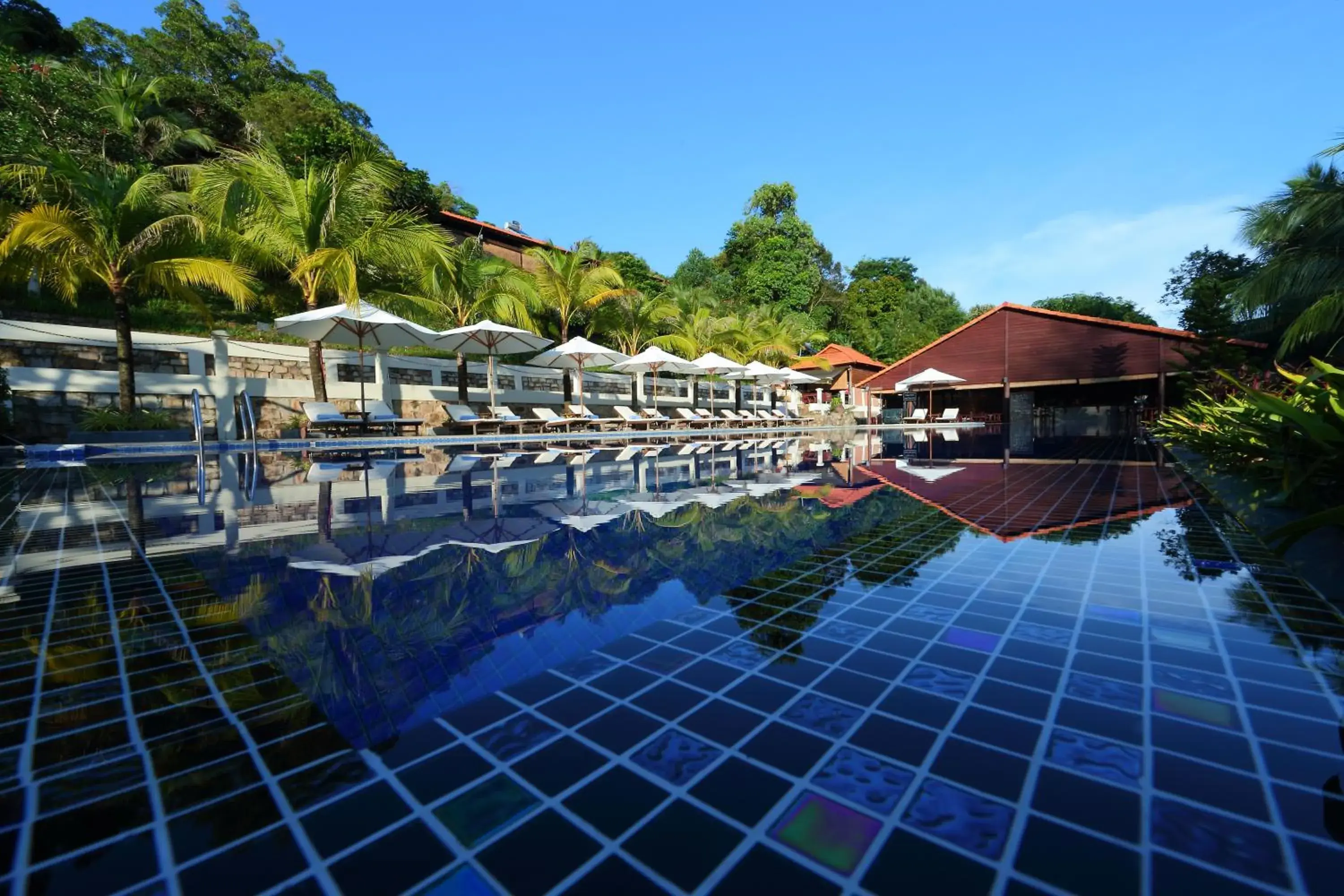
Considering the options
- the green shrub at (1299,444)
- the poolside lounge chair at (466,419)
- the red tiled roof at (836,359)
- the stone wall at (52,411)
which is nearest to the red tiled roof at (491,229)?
the poolside lounge chair at (466,419)

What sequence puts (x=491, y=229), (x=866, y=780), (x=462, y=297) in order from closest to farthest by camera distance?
(x=866, y=780), (x=462, y=297), (x=491, y=229)

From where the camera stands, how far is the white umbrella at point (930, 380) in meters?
23.4

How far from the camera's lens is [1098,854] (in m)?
1.04

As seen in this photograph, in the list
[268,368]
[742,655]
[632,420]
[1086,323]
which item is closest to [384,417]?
[268,368]

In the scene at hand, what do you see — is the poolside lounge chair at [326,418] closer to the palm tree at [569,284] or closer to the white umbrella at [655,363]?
the palm tree at [569,284]

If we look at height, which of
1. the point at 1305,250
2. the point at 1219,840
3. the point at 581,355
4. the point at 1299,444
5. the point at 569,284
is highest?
the point at 569,284

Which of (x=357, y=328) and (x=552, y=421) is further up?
(x=357, y=328)

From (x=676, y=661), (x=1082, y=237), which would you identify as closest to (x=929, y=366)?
(x=1082, y=237)

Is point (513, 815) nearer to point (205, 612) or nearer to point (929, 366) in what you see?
point (205, 612)

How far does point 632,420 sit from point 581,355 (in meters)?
3.39

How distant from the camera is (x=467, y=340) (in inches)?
578

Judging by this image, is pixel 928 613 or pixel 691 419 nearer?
pixel 928 613

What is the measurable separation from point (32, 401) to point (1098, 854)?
1608 centimetres

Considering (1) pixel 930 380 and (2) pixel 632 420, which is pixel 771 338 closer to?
(1) pixel 930 380
